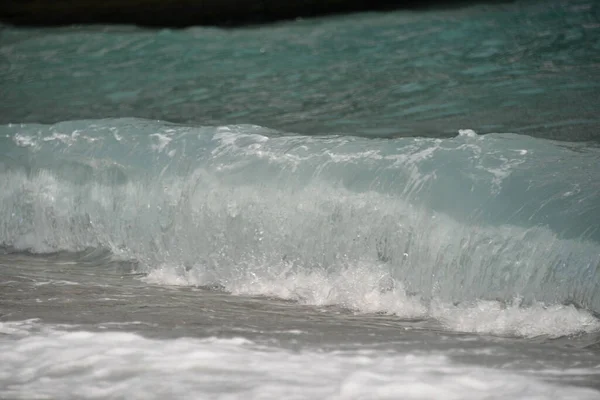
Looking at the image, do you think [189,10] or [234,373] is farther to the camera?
[189,10]

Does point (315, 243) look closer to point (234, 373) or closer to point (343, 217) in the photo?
point (343, 217)

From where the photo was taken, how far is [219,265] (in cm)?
344

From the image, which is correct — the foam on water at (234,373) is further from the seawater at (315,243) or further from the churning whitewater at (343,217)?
the churning whitewater at (343,217)

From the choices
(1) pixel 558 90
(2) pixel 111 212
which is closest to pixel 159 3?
(1) pixel 558 90

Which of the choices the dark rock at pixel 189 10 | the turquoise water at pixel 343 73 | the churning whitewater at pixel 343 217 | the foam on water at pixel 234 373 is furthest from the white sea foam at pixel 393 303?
the dark rock at pixel 189 10

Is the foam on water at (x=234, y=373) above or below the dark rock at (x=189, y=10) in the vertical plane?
below

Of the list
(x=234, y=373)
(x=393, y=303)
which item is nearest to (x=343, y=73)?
(x=393, y=303)

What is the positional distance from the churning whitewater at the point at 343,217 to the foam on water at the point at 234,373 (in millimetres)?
493

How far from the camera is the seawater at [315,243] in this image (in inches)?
84.5

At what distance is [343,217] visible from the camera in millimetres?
3266

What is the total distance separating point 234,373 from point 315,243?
1201 mm

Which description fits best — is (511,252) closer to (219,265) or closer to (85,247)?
(219,265)

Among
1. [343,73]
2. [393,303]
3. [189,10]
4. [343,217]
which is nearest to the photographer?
[393,303]

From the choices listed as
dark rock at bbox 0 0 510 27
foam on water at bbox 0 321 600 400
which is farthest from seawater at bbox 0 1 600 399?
dark rock at bbox 0 0 510 27
